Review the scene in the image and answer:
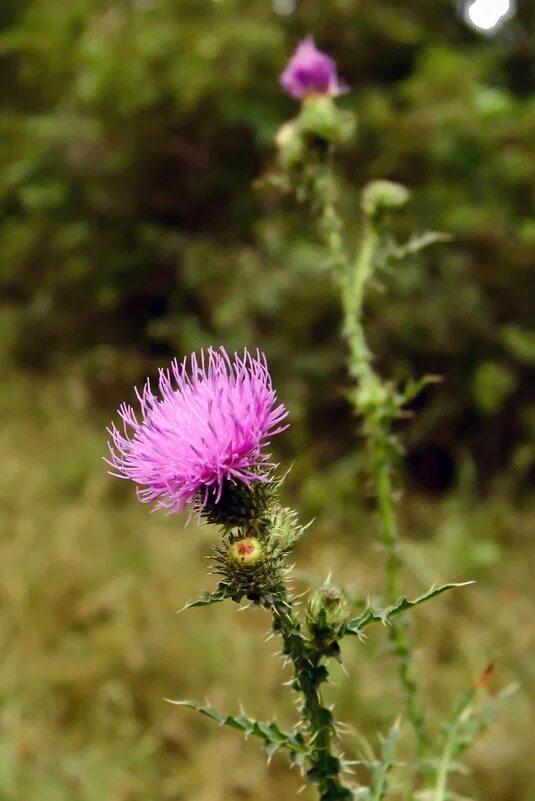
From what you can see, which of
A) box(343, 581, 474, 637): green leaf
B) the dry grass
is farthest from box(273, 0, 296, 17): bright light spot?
box(343, 581, 474, 637): green leaf

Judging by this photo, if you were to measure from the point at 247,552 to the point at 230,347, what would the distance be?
3817 millimetres

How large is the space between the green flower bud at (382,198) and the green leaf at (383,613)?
1151 millimetres

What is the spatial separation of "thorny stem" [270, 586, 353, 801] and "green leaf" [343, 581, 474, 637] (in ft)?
0.23

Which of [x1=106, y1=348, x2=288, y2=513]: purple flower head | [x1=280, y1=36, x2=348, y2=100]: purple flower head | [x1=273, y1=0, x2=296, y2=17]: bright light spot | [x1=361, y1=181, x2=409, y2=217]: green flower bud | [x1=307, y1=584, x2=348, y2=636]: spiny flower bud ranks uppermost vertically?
[x1=273, y1=0, x2=296, y2=17]: bright light spot

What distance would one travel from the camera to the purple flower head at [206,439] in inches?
44.3

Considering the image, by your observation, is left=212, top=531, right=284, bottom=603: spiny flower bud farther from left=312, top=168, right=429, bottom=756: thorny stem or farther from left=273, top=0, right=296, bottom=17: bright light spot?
left=273, top=0, right=296, bottom=17: bright light spot

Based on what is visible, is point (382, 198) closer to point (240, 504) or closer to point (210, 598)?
point (240, 504)

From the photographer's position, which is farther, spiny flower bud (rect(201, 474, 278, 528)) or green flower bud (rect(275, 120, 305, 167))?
green flower bud (rect(275, 120, 305, 167))

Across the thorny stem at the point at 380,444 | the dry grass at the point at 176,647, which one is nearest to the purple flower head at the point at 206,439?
the thorny stem at the point at 380,444

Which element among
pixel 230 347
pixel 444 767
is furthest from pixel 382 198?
pixel 230 347

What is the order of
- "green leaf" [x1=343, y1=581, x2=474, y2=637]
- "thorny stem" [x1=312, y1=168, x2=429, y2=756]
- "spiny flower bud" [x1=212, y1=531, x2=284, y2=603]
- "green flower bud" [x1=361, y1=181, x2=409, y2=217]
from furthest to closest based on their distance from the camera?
1. "green flower bud" [x1=361, y1=181, x2=409, y2=217]
2. "thorny stem" [x1=312, y1=168, x2=429, y2=756]
3. "spiny flower bud" [x1=212, y1=531, x2=284, y2=603]
4. "green leaf" [x1=343, y1=581, x2=474, y2=637]

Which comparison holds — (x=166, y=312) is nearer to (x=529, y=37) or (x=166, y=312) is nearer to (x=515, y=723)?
(x=529, y=37)

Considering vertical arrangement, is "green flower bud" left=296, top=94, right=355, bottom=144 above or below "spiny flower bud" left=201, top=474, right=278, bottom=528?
above

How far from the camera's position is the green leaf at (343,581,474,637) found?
0.97 metres
